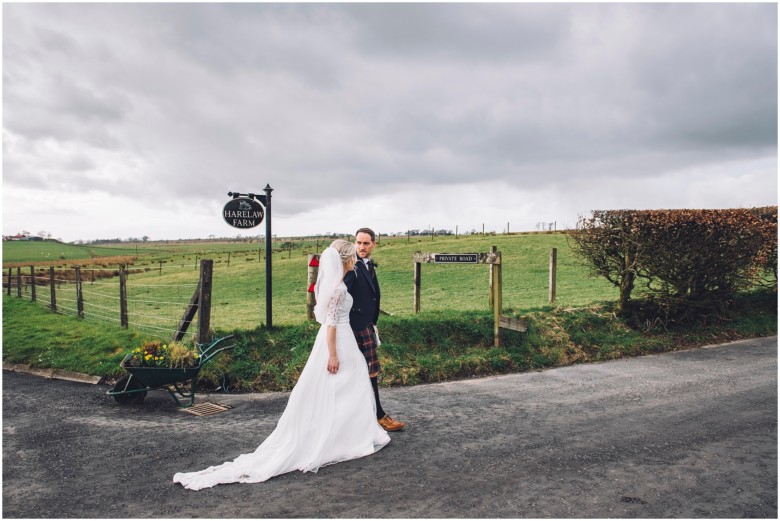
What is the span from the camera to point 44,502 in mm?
4402

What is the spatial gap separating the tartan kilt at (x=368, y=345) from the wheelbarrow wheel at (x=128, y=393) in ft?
11.8

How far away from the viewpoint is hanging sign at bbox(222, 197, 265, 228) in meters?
10.0

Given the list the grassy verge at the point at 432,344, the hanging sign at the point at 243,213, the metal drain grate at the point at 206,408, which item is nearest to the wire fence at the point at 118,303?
the grassy verge at the point at 432,344

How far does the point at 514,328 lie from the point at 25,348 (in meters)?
10.1

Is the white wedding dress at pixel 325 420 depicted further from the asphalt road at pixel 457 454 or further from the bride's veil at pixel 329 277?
the asphalt road at pixel 457 454

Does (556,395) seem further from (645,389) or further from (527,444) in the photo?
(527,444)

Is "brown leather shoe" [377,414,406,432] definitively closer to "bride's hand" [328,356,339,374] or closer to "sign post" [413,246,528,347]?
"bride's hand" [328,356,339,374]

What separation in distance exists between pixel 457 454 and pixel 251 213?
22.0 ft

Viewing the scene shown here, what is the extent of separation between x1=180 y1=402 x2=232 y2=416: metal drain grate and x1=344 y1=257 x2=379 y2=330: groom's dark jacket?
257cm

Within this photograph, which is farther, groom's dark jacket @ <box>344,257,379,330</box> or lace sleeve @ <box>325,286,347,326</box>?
groom's dark jacket @ <box>344,257,379,330</box>

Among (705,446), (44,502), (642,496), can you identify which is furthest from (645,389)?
(44,502)

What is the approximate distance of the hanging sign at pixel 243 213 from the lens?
10008 millimetres

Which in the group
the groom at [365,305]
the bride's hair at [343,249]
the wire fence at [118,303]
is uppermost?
the bride's hair at [343,249]

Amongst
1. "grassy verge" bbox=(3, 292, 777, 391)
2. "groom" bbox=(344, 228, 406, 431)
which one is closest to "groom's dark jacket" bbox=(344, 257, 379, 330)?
"groom" bbox=(344, 228, 406, 431)
